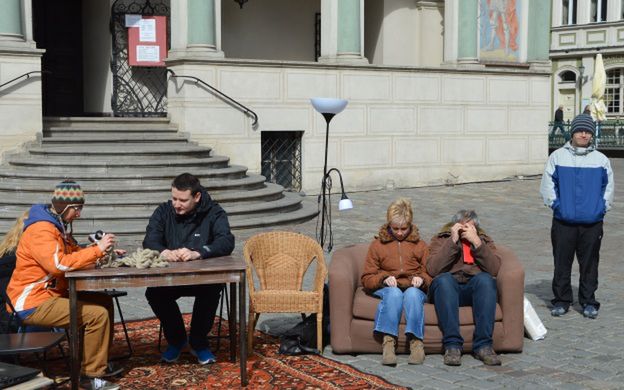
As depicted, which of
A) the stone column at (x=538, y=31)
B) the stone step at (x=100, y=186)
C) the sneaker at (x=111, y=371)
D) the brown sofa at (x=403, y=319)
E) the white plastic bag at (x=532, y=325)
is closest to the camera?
the sneaker at (x=111, y=371)

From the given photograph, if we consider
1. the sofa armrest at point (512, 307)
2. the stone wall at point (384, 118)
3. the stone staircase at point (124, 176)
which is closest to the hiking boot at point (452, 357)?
the sofa armrest at point (512, 307)

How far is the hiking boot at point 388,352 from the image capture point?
6.82 m

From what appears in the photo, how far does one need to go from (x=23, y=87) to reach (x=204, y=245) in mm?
9816

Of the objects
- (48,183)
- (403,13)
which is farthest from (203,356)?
(403,13)

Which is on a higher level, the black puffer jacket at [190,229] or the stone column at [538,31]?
the stone column at [538,31]

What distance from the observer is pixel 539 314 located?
856 cm

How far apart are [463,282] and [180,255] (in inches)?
87.6

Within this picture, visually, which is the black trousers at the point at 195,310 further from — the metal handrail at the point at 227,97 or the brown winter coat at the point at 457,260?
the metal handrail at the point at 227,97

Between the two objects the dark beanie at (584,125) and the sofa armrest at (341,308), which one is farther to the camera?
the dark beanie at (584,125)

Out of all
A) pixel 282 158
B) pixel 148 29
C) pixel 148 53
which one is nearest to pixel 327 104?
pixel 282 158

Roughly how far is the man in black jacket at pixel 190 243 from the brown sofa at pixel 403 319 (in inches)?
35.4

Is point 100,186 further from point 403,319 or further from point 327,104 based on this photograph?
point 403,319

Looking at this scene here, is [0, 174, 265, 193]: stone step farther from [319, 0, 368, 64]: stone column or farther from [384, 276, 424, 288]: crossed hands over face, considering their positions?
[384, 276, 424, 288]: crossed hands over face

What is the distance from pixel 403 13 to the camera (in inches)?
875
